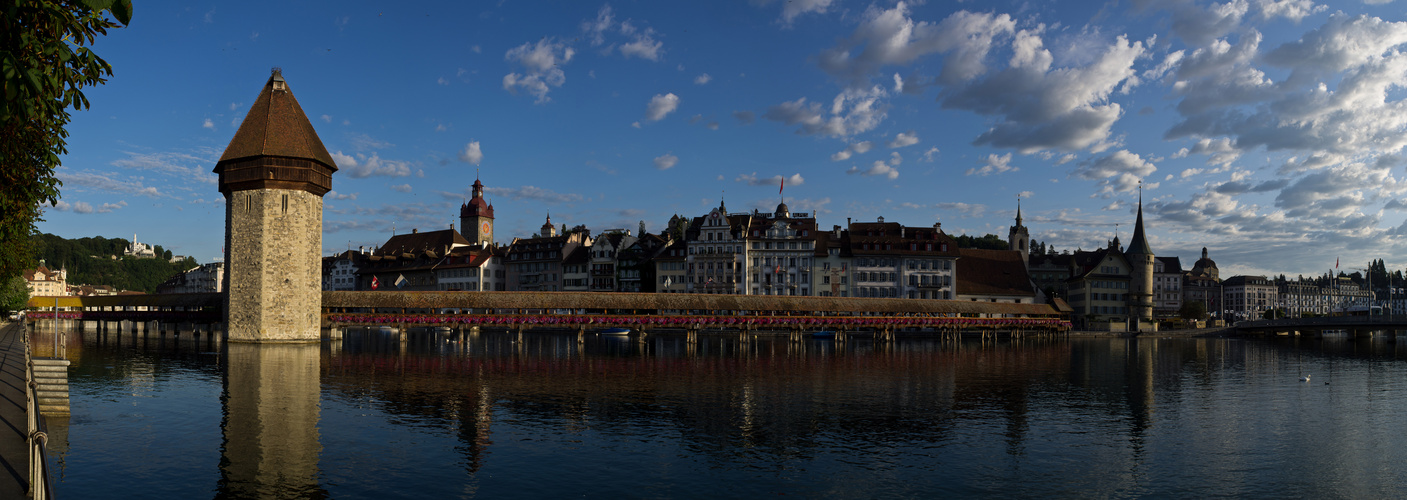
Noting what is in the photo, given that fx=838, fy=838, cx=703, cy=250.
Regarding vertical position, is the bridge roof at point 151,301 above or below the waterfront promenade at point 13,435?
above

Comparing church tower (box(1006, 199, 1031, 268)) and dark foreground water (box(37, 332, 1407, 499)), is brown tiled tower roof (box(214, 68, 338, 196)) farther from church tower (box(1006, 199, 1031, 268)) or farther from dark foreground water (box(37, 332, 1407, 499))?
church tower (box(1006, 199, 1031, 268))

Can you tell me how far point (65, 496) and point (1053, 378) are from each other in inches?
1541

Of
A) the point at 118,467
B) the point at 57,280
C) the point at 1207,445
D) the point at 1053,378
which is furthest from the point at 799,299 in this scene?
the point at 57,280

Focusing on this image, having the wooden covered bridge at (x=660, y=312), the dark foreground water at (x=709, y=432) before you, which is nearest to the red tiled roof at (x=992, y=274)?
the wooden covered bridge at (x=660, y=312)

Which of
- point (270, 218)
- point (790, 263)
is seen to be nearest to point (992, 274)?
point (790, 263)

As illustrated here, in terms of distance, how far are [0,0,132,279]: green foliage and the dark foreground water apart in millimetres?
6101

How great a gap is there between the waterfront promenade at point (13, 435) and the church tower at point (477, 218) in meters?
126

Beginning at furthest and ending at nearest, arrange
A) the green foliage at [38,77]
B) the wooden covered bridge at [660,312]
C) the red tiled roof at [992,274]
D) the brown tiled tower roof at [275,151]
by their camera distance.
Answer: the red tiled roof at [992,274]
the wooden covered bridge at [660,312]
the brown tiled tower roof at [275,151]
the green foliage at [38,77]

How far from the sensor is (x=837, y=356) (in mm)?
56500

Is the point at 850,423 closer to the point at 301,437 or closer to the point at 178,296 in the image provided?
the point at 301,437

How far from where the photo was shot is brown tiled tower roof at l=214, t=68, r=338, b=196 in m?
56.3

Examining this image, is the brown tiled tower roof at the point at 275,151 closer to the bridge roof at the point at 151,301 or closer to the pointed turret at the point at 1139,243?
the bridge roof at the point at 151,301

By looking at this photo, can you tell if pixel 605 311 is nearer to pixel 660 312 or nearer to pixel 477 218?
pixel 660 312

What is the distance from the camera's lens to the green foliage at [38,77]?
7613 millimetres
